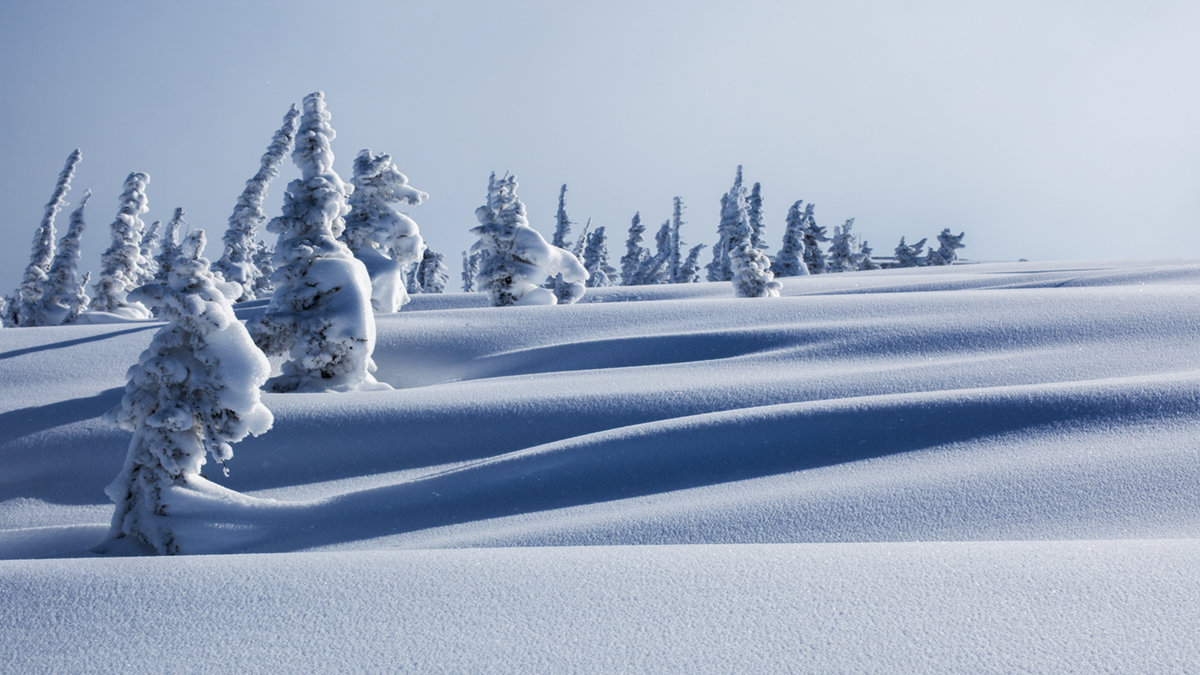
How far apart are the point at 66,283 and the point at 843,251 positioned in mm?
47400

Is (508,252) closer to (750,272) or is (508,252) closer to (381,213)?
(381,213)

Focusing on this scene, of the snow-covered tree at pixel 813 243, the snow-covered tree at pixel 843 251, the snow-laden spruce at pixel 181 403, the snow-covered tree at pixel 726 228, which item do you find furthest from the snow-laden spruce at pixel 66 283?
the snow-covered tree at pixel 843 251

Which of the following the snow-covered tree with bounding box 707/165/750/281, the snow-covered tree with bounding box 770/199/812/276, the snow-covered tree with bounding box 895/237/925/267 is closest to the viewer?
the snow-covered tree with bounding box 770/199/812/276

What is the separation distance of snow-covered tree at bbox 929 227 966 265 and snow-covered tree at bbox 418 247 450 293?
36.5 meters

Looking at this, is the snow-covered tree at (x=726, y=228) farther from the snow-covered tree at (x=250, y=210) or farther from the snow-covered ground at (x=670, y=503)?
the snow-covered ground at (x=670, y=503)

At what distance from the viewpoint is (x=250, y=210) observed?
29.9 meters

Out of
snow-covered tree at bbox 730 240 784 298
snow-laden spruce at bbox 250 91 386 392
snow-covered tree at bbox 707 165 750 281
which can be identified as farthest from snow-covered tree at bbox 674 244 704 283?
snow-laden spruce at bbox 250 91 386 392

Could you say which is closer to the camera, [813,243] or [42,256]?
[42,256]

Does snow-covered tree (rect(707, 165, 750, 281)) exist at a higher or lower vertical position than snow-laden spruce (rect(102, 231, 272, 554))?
higher

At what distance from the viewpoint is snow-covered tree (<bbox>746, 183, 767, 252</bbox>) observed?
42656 mm

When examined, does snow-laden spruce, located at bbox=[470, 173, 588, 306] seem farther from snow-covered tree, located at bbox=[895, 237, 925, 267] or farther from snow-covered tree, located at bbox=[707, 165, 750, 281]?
snow-covered tree, located at bbox=[895, 237, 925, 267]

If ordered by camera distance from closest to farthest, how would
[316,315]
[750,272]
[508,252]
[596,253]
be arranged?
[316,315]
[508,252]
[750,272]
[596,253]

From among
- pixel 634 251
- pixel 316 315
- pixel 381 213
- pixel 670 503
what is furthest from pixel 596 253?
pixel 670 503

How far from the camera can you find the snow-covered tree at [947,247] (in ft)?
170
